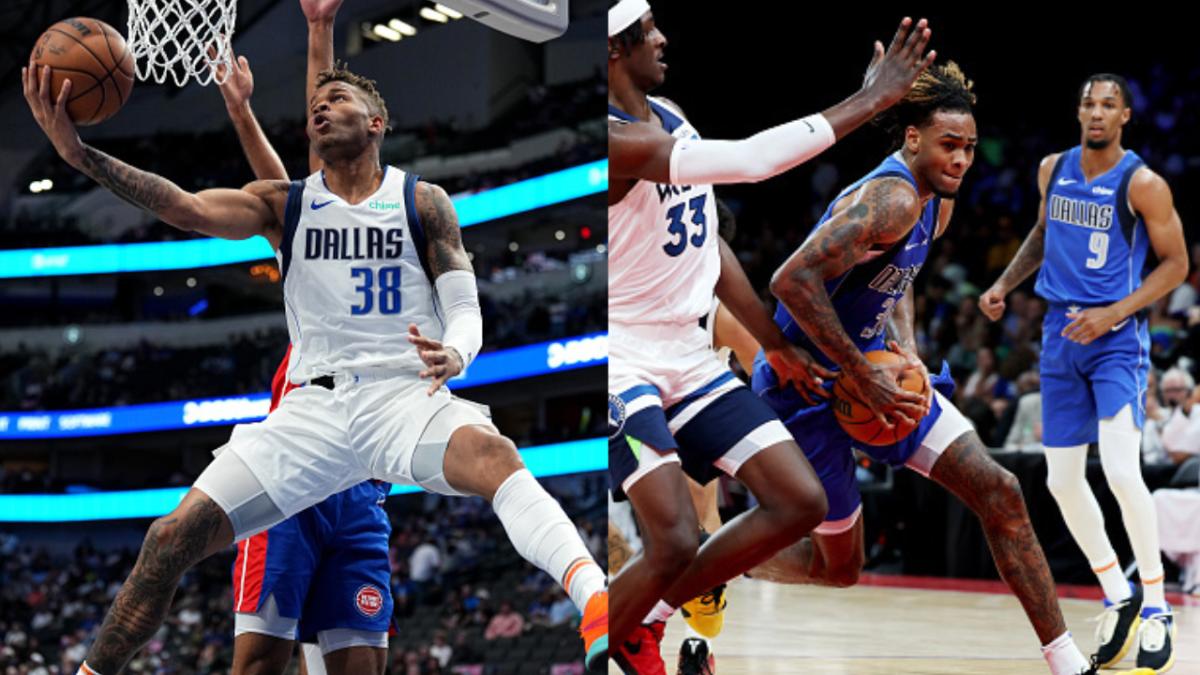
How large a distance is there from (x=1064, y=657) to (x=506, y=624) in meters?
20.9

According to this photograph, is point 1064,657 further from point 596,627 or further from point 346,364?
point 346,364

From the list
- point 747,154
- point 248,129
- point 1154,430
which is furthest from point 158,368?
point 747,154

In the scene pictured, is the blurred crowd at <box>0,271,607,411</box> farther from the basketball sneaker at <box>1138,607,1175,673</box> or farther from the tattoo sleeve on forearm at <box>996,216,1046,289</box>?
the basketball sneaker at <box>1138,607,1175,673</box>

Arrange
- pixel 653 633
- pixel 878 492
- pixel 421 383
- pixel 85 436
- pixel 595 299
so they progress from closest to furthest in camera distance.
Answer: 1. pixel 421 383
2. pixel 653 633
3. pixel 878 492
4. pixel 595 299
5. pixel 85 436

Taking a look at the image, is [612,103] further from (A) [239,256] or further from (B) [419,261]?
(A) [239,256]

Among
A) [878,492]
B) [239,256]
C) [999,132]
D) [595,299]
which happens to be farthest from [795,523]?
[239,256]

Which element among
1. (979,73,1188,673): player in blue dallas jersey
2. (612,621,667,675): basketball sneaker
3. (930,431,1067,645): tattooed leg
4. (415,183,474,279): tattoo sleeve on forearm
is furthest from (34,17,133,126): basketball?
(979,73,1188,673): player in blue dallas jersey

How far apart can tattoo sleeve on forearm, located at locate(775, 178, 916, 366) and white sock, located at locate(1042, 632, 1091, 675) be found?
0.99 meters

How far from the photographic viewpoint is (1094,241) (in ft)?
19.8

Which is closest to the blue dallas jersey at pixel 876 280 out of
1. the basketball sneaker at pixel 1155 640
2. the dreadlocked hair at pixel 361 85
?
the dreadlocked hair at pixel 361 85

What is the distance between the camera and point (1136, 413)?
5.82 meters

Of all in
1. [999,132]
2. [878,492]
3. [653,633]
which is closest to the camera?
[653,633]

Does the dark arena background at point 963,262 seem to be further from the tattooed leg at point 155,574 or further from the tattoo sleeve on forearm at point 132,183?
the tattoo sleeve on forearm at point 132,183

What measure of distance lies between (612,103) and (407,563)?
2026 centimetres
